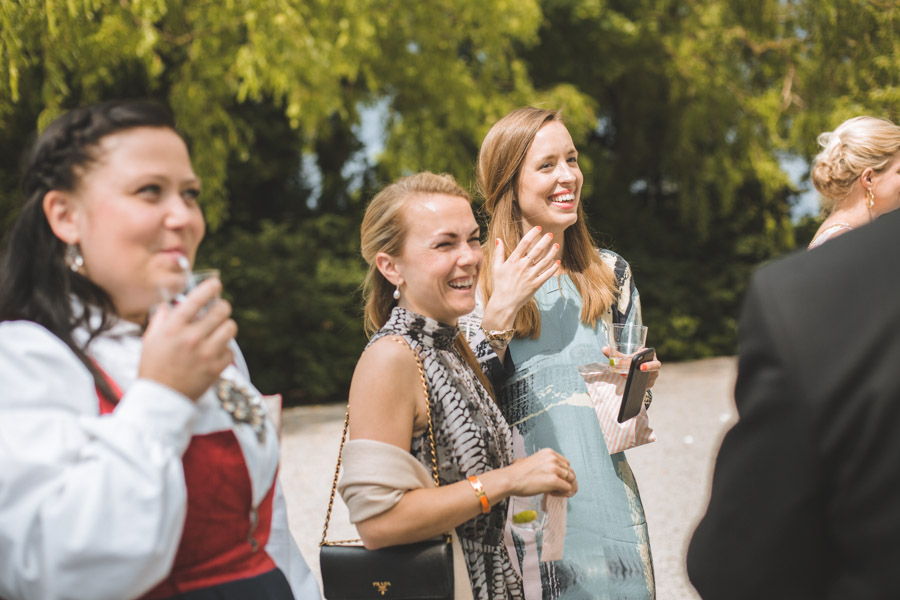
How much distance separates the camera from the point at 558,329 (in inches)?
103

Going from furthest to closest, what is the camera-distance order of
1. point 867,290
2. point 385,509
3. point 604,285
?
1. point 604,285
2. point 385,509
3. point 867,290

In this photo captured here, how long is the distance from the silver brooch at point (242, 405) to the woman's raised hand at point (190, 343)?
0.16m

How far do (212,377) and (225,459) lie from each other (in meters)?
0.19

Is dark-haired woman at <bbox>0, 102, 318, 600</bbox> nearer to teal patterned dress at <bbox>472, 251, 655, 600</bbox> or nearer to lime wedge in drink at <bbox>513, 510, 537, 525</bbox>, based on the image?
lime wedge in drink at <bbox>513, 510, 537, 525</bbox>

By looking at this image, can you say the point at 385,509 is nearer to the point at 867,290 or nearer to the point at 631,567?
the point at 631,567

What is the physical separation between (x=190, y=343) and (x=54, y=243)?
1.07ft

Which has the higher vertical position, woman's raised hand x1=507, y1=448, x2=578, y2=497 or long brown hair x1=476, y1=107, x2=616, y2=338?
long brown hair x1=476, y1=107, x2=616, y2=338

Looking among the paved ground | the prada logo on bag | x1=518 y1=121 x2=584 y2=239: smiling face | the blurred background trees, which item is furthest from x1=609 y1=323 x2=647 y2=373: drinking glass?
the blurred background trees

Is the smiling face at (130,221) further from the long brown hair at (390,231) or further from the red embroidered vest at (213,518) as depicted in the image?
the long brown hair at (390,231)

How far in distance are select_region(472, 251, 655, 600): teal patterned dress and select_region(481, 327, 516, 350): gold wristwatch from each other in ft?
0.49

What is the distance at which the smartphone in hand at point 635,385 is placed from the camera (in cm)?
239

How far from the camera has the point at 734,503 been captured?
105cm

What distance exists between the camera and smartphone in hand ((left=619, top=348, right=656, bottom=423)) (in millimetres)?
2393

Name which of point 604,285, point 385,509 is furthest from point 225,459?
point 604,285
